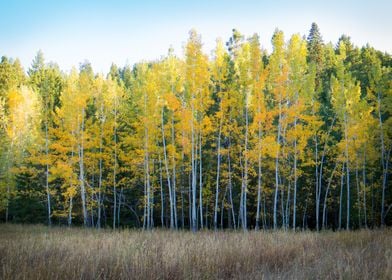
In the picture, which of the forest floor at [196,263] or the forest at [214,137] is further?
the forest at [214,137]

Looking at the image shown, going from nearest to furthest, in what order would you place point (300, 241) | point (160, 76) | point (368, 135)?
1. point (300, 241)
2. point (160, 76)
3. point (368, 135)

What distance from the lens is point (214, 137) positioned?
80.6 ft

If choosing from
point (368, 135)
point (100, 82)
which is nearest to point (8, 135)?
point (100, 82)

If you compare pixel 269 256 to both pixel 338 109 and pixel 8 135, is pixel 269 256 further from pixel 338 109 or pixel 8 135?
pixel 8 135

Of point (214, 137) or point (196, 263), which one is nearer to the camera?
point (196, 263)

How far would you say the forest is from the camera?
72.5 ft

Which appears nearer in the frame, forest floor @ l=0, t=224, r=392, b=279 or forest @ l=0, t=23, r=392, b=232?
forest floor @ l=0, t=224, r=392, b=279

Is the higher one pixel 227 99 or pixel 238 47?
pixel 238 47

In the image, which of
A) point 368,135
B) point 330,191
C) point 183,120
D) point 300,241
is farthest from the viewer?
point 330,191

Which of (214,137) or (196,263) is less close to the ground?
(214,137)

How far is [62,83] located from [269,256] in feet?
127

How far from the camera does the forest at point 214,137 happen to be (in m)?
22.1

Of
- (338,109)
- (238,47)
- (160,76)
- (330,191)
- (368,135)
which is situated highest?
(238,47)

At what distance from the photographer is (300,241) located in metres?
10.8
